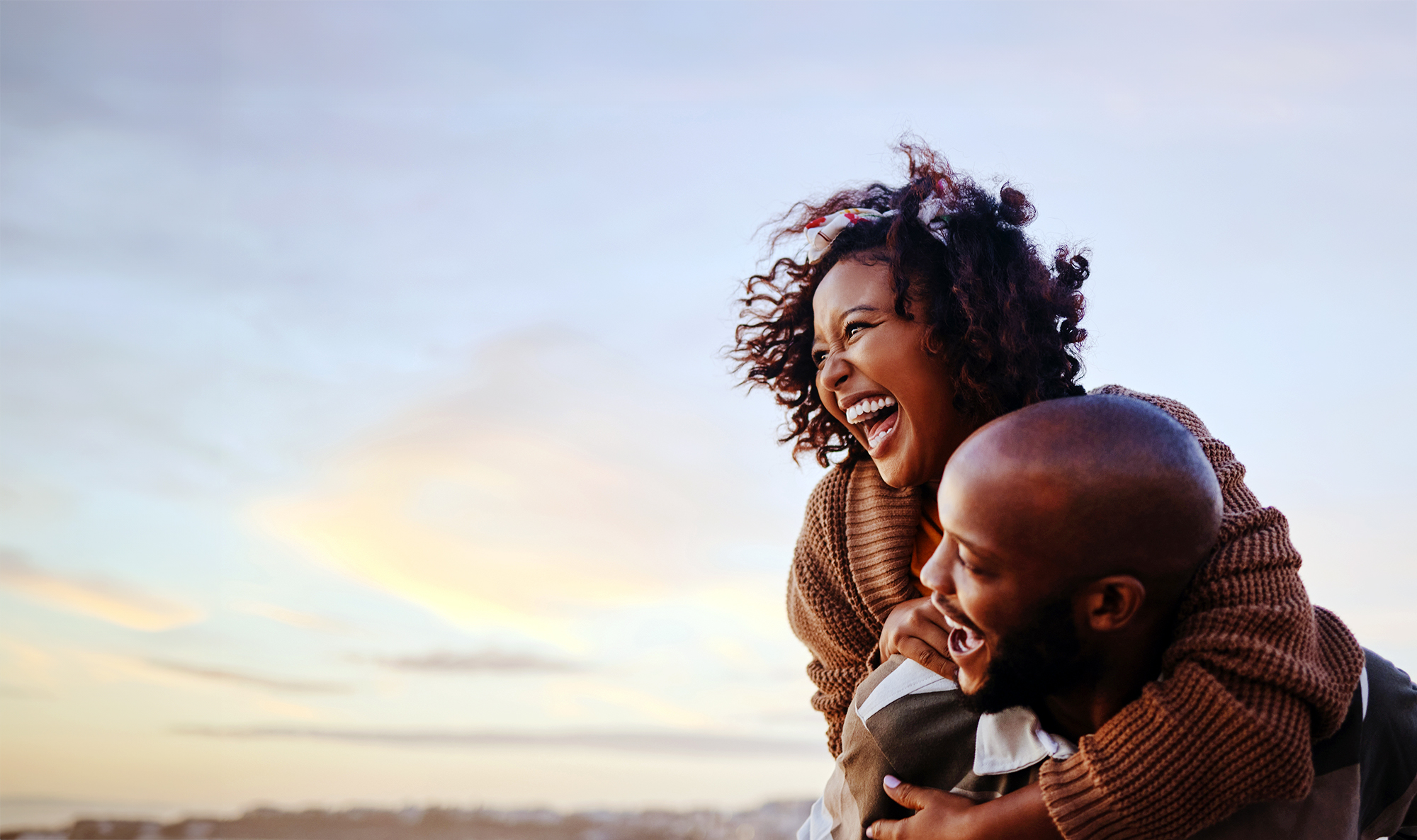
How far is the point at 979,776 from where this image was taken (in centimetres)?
214

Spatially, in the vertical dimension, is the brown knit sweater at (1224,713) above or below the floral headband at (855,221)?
below

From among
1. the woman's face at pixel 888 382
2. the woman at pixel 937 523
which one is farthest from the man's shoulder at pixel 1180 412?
the woman's face at pixel 888 382

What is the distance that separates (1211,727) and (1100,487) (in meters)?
0.47

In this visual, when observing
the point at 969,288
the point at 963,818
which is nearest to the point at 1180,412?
the point at 969,288

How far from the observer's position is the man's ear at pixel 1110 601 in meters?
1.91

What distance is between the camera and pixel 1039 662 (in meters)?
1.98

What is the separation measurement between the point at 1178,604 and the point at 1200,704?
0.19 metres

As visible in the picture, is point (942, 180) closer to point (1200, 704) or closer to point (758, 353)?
point (758, 353)

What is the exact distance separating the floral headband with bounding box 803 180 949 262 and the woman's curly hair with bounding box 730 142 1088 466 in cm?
1

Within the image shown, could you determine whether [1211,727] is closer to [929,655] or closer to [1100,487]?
[1100,487]

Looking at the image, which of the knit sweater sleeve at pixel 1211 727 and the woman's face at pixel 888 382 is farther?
the woman's face at pixel 888 382

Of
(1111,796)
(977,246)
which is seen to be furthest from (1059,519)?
(977,246)

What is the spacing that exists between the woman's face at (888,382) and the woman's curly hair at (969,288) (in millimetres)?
39

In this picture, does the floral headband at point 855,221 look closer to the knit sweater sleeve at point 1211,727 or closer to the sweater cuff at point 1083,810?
the knit sweater sleeve at point 1211,727
